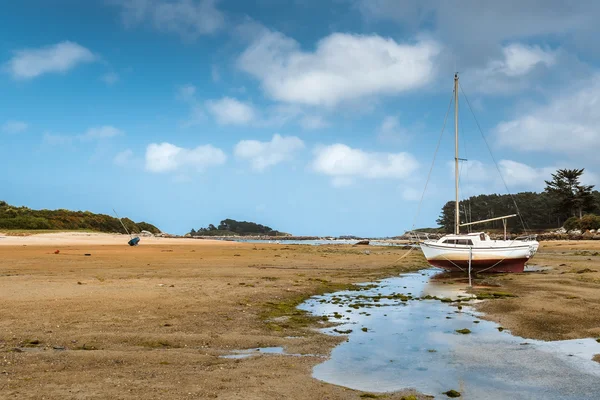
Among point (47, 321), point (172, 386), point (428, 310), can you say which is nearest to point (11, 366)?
point (172, 386)

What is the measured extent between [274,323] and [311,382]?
17.5ft

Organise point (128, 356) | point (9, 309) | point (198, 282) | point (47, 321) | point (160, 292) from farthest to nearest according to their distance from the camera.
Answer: point (198, 282) < point (160, 292) < point (9, 309) < point (47, 321) < point (128, 356)

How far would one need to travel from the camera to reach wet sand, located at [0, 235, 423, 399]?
301 inches

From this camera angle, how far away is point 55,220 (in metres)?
81.4

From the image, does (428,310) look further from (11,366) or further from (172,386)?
(11,366)

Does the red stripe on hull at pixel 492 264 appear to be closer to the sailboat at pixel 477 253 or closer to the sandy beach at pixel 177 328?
the sailboat at pixel 477 253

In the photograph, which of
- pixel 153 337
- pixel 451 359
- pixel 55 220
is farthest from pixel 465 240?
pixel 55 220

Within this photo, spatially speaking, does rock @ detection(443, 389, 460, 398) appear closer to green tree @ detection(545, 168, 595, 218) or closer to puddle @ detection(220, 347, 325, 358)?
puddle @ detection(220, 347, 325, 358)

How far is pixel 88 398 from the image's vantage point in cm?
691

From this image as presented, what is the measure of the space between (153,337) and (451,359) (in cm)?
659

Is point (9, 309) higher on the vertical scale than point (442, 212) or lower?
lower

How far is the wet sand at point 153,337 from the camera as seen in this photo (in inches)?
301

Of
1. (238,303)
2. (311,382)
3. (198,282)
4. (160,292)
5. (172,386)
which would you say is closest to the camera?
(172,386)

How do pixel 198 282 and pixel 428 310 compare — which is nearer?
pixel 428 310
